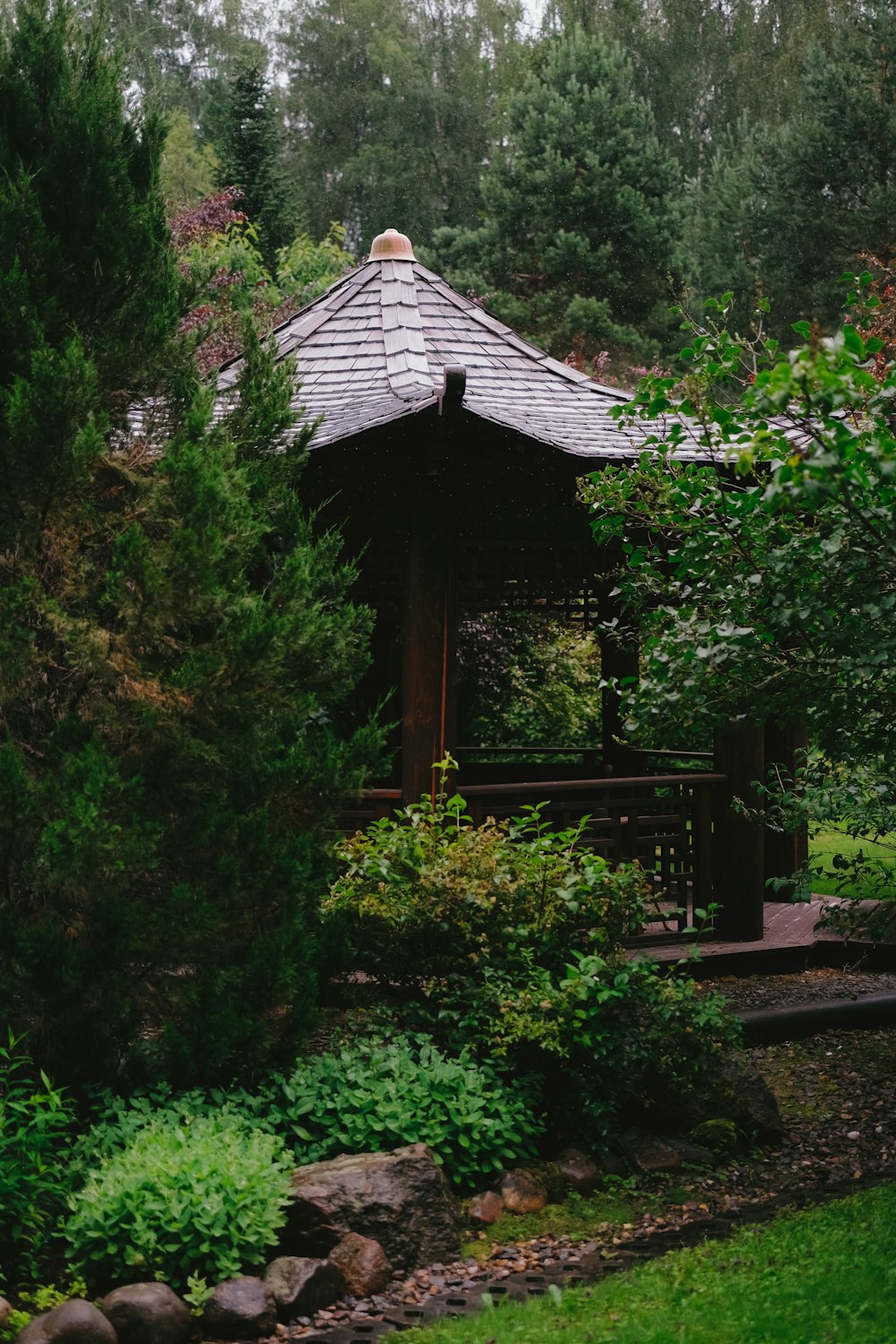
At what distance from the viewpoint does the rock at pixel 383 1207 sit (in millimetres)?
4332

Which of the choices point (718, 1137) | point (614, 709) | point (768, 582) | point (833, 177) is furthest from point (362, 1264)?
point (833, 177)

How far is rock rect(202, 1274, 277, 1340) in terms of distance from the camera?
389 cm

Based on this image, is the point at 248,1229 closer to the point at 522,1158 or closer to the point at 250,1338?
the point at 250,1338

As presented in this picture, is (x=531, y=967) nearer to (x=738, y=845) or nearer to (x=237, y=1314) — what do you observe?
(x=237, y=1314)

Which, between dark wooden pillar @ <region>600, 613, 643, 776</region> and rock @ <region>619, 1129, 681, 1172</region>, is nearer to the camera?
rock @ <region>619, 1129, 681, 1172</region>

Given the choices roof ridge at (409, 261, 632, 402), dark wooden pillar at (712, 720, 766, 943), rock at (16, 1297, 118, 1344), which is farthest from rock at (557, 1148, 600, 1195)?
roof ridge at (409, 261, 632, 402)

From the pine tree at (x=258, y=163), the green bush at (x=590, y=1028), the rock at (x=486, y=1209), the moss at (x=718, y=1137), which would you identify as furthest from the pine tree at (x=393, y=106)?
the rock at (x=486, y=1209)

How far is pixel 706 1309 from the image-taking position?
3.94m

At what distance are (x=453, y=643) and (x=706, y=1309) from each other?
4.09m

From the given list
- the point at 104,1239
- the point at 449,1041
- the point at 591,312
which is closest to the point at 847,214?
the point at 591,312

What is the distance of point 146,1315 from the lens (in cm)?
379

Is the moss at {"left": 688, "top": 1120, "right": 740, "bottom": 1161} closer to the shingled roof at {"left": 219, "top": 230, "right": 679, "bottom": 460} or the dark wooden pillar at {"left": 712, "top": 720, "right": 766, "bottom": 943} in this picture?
the dark wooden pillar at {"left": 712, "top": 720, "right": 766, "bottom": 943}

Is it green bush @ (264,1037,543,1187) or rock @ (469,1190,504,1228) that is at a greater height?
green bush @ (264,1037,543,1187)

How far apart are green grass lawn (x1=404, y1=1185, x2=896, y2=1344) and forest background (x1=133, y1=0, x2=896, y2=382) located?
16470 millimetres
